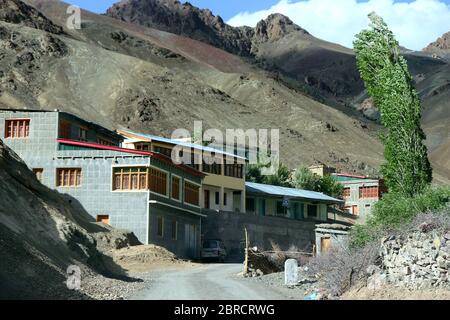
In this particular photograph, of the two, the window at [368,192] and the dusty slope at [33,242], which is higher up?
the window at [368,192]

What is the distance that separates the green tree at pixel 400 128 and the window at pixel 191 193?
21958 millimetres

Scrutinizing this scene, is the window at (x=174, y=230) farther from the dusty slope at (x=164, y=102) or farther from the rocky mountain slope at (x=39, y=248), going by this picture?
the dusty slope at (x=164, y=102)

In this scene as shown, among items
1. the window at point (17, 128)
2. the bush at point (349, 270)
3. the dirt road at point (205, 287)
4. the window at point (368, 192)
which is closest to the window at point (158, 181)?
the window at point (17, 128)

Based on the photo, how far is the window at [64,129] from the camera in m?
54.4

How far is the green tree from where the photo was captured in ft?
121

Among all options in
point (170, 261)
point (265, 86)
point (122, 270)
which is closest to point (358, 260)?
point (122, 270)

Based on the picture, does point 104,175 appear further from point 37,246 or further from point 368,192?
point 368,192

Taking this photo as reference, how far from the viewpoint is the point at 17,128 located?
54.4m

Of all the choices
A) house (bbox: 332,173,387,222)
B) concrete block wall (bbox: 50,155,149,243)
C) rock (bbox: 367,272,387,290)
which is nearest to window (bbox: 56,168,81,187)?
concrete block wall (bbox: 50,155,149,243)

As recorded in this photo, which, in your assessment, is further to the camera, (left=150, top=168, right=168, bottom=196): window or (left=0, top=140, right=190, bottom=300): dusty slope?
(left=150, top=168, right=168, bottom=196): window

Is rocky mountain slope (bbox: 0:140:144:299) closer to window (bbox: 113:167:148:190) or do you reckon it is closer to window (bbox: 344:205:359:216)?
window (bbox: 113:167:148:190)

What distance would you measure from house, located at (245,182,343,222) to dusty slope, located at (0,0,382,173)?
3654 centimetres

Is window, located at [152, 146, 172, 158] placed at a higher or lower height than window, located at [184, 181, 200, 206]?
higher
